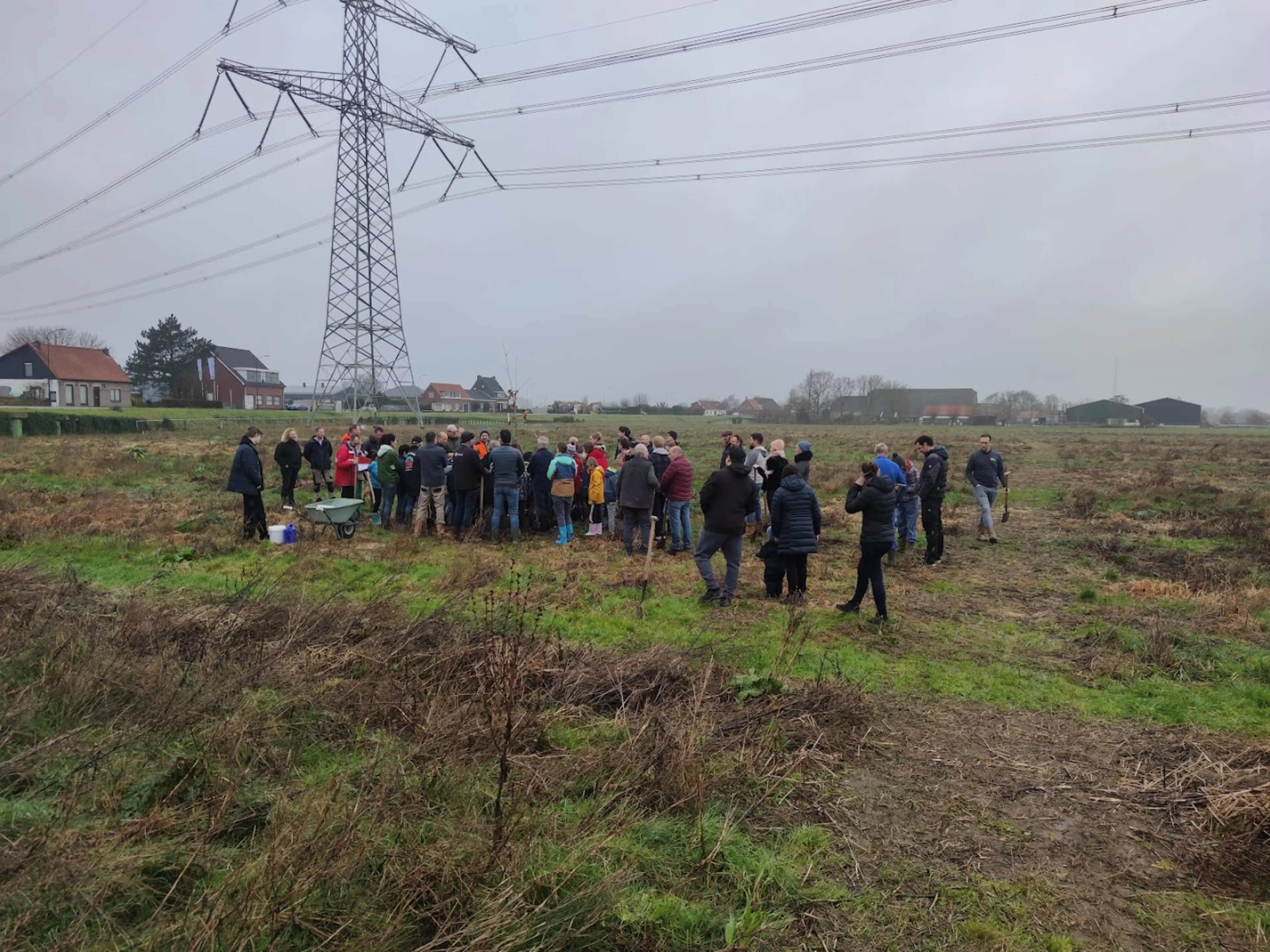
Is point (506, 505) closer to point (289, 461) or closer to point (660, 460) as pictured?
point (660, 460)

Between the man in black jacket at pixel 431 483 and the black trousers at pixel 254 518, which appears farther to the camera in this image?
the man in black jacket at pixel 431 483

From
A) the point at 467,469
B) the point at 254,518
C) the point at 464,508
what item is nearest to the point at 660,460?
the point at 467,469

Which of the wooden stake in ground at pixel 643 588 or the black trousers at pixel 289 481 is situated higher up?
the black trousers at pixel 289 481

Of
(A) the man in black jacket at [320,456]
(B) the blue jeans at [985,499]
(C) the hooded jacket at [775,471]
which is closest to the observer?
(C) the hooded jacket at [775,471]

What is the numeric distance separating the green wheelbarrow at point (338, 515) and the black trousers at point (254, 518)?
722 millimetres

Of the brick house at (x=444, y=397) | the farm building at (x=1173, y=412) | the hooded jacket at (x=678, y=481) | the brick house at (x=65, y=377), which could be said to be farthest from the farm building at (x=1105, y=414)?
the brick house at (x=65, y=377)

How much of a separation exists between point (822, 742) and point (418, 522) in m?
9.20

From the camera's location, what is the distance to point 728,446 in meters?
10.6

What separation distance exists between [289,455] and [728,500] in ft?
31.8

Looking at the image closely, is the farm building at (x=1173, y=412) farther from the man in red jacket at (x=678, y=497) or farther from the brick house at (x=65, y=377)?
the brick house at (x=65, y=377)

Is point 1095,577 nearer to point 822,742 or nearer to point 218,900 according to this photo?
point 822,742

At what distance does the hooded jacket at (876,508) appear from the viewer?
307 inches

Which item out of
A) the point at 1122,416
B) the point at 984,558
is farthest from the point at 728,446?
the point at 1122,416

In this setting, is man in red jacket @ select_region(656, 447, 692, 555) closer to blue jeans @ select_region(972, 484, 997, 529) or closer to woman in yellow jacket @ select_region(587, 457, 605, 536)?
woman in yellow jacket @ select_region(587, 457, 605, 536)
